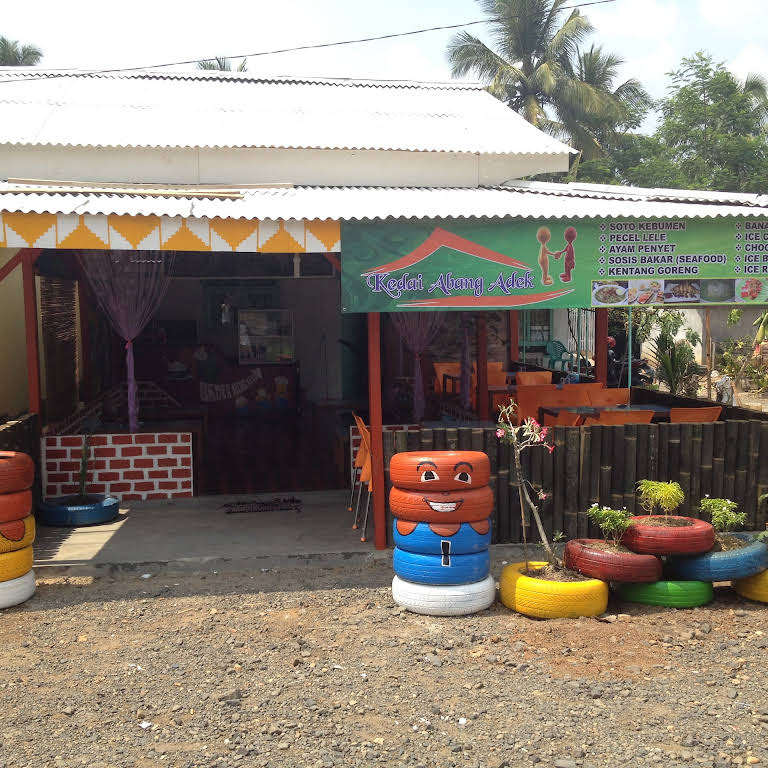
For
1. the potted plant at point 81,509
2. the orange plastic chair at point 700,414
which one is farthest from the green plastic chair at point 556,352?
the potted plant at point 81,509

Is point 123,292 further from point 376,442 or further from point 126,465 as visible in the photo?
point 376,442

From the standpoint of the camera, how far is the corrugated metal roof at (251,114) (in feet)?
33.7

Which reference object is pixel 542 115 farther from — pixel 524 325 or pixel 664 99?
pixel 524 325

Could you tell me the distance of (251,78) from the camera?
1320cm

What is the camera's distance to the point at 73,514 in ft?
27.9

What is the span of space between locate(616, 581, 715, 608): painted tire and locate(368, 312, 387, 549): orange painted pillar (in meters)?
2.25

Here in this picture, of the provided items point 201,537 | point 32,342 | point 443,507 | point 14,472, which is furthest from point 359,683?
point 32,342

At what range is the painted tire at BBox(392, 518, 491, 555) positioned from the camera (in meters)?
6.20

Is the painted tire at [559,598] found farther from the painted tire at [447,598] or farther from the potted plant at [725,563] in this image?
the potted plant at [725,563]

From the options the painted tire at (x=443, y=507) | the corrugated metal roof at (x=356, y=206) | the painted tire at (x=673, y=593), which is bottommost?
the painted tire at (x=673, y=593)

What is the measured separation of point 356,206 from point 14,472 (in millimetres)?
3608

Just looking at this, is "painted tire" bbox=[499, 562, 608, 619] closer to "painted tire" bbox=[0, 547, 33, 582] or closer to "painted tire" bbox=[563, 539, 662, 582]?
"painted tire" bbox=[563, 539, 662, 582]

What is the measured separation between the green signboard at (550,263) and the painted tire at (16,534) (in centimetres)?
302

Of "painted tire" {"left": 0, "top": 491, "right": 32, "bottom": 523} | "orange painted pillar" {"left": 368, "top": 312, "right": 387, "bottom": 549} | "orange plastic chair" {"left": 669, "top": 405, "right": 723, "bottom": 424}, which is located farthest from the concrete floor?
"orange plastic chair" {"left": 669, "top": 405, "right": 723, "bottom": 424}
